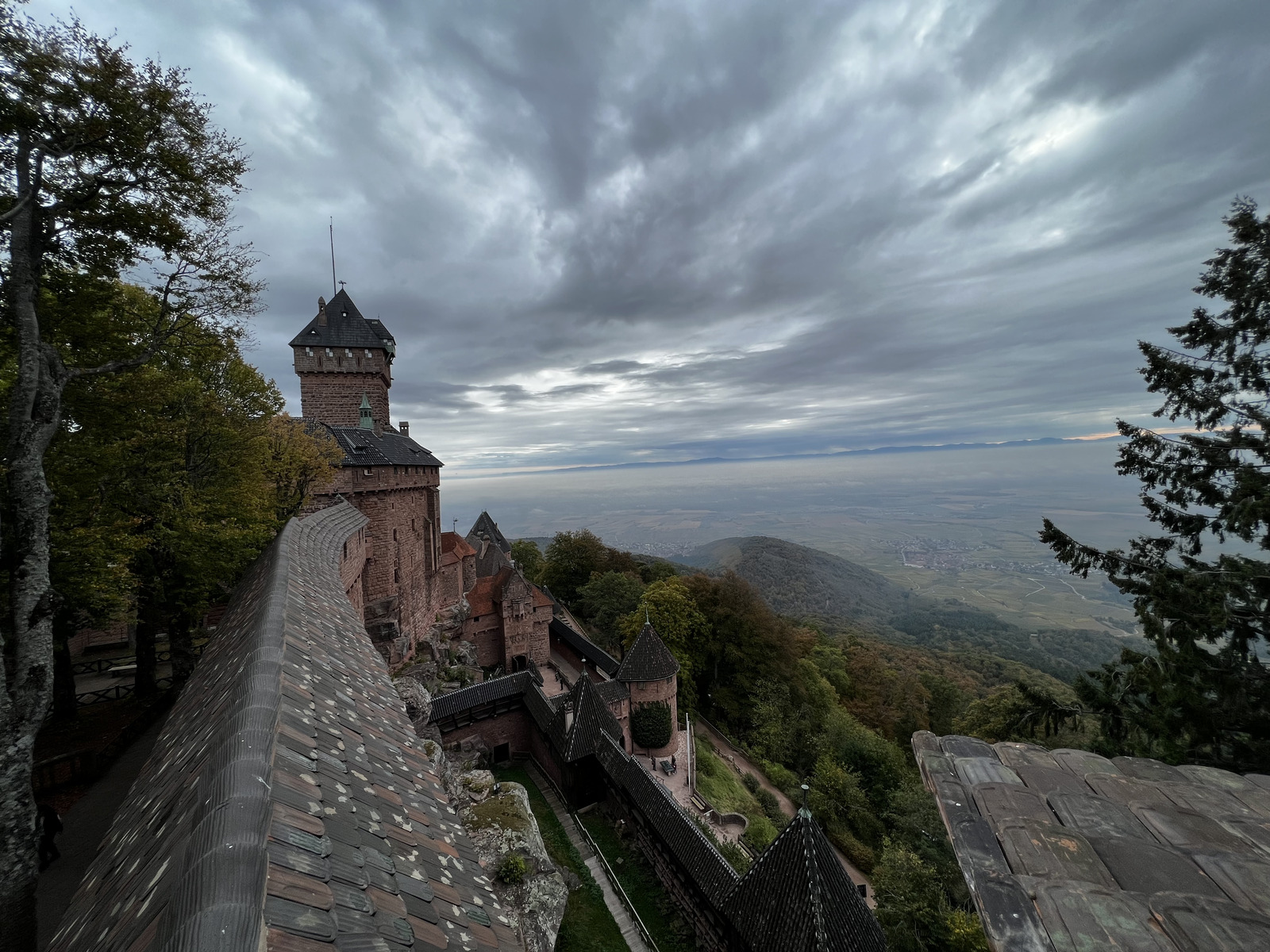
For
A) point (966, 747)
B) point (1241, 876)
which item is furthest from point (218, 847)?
point (966, 747)

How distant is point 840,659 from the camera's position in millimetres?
44156


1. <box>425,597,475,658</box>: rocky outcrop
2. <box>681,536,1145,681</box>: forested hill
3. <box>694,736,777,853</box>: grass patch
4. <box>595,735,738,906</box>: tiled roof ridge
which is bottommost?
<box>681,536,1145,681</box>: forested hill

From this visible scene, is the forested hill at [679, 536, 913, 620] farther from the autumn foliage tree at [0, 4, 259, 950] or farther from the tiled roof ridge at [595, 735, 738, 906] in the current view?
the autumn foliage tree at [0, 4, 259, 950]

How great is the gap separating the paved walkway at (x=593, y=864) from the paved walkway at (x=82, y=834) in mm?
11679

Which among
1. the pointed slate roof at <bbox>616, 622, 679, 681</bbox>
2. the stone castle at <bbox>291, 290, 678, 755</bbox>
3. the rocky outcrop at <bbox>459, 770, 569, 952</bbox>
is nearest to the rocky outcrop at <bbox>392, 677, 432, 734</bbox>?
the stone castle at <bbox>291, 290, 678, 755</bbox>

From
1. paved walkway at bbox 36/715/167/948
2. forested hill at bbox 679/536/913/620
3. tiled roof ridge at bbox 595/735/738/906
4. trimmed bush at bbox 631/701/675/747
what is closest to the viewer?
paved walkway at bbox 36/715/167/948

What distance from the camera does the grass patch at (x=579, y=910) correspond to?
39.0 feet

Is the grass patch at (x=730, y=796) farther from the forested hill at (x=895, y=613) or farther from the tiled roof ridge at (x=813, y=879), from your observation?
the forested hill at (x=895, y=613)

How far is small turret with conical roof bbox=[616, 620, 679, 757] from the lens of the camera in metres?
21.6

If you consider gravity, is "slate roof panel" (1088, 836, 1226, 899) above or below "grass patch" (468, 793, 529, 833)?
above

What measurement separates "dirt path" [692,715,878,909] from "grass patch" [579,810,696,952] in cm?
835

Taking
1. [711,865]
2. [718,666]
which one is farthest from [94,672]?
[718,666]

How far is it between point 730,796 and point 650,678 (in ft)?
22.9

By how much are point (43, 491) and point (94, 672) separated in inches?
588
